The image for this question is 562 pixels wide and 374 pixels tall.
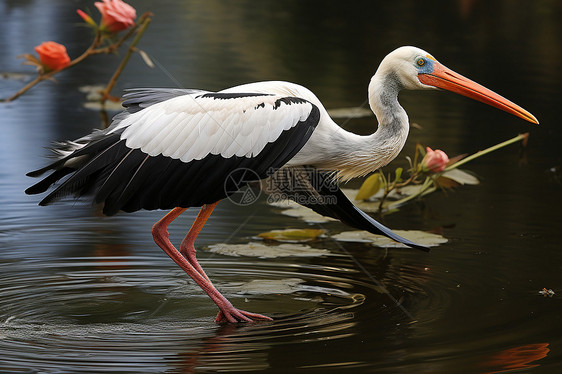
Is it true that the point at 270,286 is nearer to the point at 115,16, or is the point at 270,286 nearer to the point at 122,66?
the point at 115,16

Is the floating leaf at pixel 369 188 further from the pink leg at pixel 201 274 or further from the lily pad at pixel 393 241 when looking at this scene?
the pink leg at pixel 201 274

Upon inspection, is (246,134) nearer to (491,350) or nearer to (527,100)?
(491,350)

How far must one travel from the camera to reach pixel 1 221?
22.9 feet

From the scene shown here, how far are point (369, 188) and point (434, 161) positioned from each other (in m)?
0.60

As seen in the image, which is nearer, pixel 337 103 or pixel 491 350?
pixel 491 350

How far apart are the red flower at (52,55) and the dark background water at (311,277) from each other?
38.1 inches

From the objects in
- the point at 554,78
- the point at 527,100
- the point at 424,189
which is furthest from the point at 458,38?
the point at 424,189

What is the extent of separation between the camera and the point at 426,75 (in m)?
5.68

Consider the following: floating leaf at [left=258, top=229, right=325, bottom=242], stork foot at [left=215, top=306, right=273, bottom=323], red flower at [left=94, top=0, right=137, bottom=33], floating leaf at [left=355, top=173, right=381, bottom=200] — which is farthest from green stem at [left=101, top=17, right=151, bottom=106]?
stork foot at [left=215, top=306, right=273, bottom=323]

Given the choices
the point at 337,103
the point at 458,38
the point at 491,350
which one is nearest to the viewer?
the point at 491,350

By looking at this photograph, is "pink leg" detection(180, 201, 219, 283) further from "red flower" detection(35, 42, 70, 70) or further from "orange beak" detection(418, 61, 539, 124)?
"red flower" detection(35, 42, 70, 70)

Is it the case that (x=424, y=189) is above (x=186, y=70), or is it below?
above

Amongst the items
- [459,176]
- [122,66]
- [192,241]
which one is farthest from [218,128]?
[122,66]

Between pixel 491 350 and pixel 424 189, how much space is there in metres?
3.01
